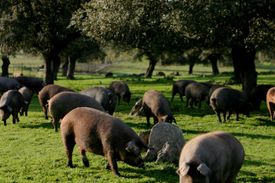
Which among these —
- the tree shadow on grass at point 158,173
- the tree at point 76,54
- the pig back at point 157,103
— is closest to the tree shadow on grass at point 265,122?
the pig back at point 157,103

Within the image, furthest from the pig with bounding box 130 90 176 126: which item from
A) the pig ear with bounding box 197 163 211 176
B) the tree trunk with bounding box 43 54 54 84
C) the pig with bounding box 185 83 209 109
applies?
the tree trunk with bounding box 43 54 54 84

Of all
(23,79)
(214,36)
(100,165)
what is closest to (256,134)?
(214,36)

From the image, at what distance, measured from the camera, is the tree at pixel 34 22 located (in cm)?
3045

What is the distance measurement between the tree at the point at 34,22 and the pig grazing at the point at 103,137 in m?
19.6

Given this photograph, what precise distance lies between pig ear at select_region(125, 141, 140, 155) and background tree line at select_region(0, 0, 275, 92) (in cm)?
1073

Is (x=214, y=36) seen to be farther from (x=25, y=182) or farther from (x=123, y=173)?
(x=25, y=182)

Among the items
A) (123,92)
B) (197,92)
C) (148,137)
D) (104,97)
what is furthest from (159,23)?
(148,137)

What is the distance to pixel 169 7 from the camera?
21.7 m

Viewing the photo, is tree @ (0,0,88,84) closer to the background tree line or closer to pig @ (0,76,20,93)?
the background tree line

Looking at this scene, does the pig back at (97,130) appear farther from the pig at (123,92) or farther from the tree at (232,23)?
the pig at (123,92)

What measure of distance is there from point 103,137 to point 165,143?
226 cm

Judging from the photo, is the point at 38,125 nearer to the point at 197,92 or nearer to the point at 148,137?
the point at 148,137

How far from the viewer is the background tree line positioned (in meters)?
20.7

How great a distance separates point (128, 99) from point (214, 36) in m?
7.60
